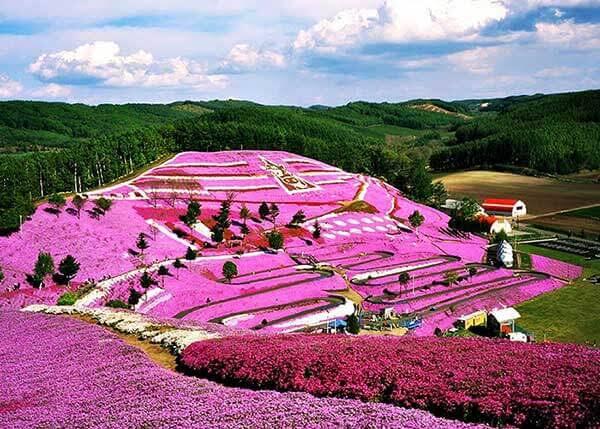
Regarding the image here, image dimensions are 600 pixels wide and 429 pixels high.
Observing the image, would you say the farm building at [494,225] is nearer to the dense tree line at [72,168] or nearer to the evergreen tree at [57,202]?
the evergreen tree at [57,202]

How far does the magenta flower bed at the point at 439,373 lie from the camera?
2089 centimetres

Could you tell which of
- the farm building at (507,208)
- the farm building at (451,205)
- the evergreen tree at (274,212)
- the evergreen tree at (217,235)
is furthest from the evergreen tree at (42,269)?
the farm building at (507,208)

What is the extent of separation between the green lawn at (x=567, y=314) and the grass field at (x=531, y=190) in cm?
6734

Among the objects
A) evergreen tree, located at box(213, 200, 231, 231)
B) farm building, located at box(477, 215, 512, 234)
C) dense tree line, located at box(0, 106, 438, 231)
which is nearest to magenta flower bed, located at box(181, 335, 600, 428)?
dense tree line, located at box(0, 106, 438, 231)

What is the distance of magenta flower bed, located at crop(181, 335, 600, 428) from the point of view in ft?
68.5

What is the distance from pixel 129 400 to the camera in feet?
78.9

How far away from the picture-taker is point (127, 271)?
74.6m

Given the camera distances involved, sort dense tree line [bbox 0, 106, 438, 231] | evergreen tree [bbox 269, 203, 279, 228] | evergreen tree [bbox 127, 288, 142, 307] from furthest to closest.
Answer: dense tree line [bbox 0, 106, 438, 231] → evergreen tree [bbox 269, 203, 279, 228] → evergreen tree [bbox 127, 288, 142, 307]

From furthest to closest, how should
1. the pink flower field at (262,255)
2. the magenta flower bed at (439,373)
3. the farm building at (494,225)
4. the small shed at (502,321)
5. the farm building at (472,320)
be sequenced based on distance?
the farm building at (494,225) → the pink flower field at (262,255) → the farm building at (472,320) → the small shed at (502,321) → the magenta flower bed at (439,373)

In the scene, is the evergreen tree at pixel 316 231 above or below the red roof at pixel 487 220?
above

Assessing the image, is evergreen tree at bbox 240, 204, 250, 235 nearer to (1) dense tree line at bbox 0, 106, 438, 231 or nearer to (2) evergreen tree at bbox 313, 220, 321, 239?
(2) evergreen tree at bbox 313, 220, 321, 239

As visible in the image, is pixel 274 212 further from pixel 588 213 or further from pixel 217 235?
pixel 588 213

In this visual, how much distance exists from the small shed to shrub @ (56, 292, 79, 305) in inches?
1628

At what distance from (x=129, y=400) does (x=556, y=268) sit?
258 ft
